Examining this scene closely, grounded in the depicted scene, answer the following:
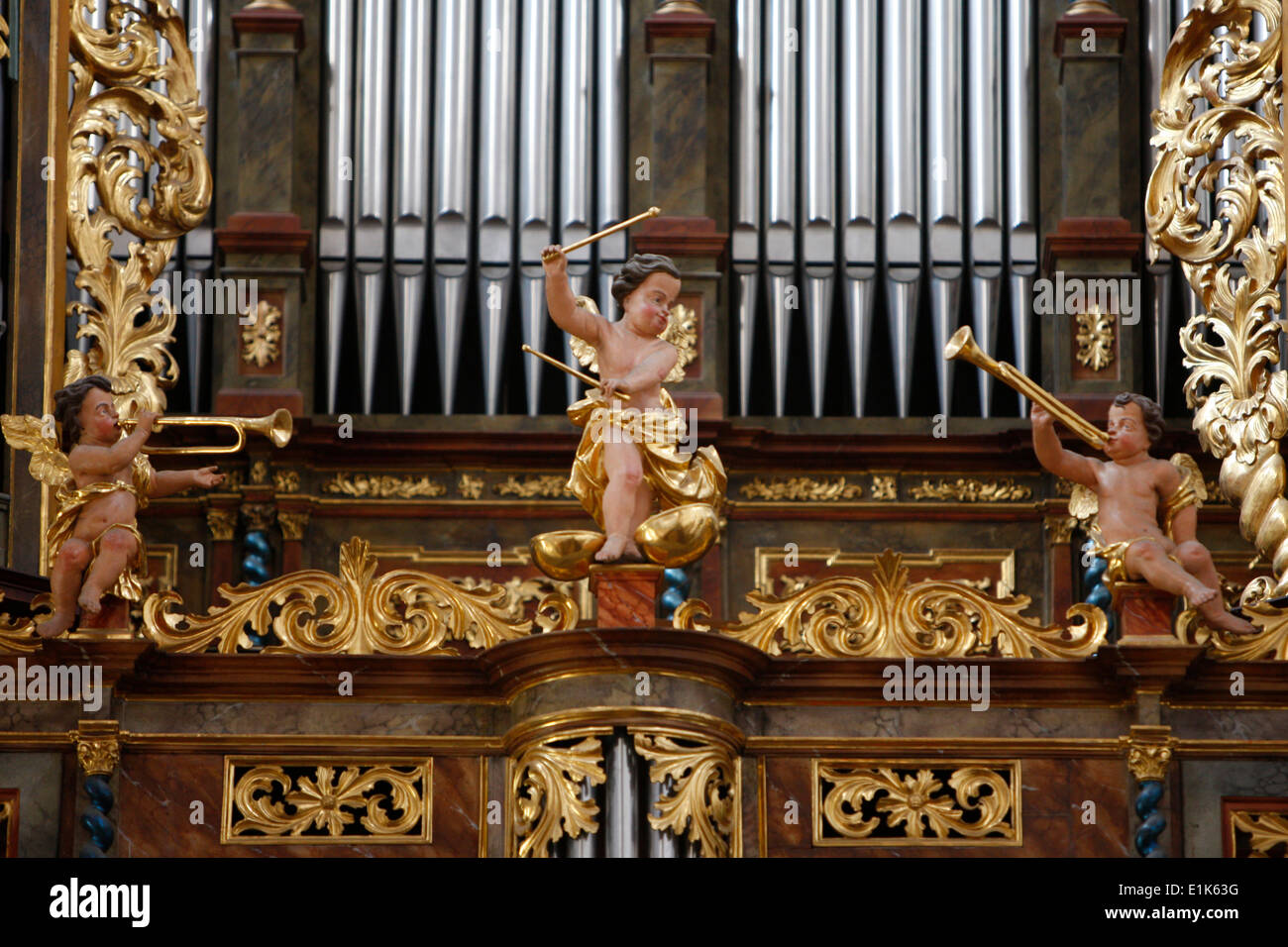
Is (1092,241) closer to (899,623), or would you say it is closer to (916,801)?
(899,623)

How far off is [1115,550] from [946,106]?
5.22 m

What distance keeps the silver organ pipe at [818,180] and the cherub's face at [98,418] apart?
16.5ft

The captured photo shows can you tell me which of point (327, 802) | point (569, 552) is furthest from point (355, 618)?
point (569, 552)

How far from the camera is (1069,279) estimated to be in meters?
15.9

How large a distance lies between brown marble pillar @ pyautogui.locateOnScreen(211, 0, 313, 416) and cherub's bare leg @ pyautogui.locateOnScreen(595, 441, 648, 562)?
418cm

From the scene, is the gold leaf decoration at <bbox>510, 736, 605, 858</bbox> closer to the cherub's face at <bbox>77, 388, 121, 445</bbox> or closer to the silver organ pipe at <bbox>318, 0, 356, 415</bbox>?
the cherub's face at <bbox>77, 388, 121, 445</bbox>

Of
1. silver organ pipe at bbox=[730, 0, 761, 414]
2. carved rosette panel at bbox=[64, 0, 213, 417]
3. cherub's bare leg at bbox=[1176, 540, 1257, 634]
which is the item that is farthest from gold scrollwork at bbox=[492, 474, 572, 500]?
cherub's bare leg at bbox=[1176, 540, 1257, 634]

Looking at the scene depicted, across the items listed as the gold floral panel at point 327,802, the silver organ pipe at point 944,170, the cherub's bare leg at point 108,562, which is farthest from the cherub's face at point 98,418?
the silver organ pipe at point 944,170

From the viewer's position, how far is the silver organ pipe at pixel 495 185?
16000mm

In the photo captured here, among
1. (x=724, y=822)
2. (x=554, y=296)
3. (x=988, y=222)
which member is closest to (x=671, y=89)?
(x=988, y=222)

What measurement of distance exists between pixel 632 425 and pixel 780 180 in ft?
16.1

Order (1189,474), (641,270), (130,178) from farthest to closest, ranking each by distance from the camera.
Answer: (130,178)
(1189,474)
(641,270)

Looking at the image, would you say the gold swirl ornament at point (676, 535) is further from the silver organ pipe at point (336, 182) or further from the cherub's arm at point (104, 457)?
the silver organ pipe at point (336, 182)

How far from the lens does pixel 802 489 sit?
15688mm
